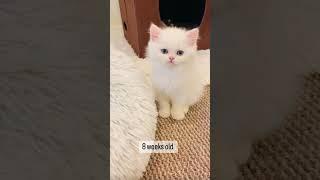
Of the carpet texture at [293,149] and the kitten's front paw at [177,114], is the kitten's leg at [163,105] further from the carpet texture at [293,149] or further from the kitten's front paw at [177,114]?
the carpet texture at [293,149]

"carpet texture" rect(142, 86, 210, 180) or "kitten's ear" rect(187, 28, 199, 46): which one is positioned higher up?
"kitten's ear" rect(187, 28, 199, 46)

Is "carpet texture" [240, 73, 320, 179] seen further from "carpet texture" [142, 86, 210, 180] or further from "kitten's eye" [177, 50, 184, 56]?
"kitten's eye" [177, 50, 184, 56]

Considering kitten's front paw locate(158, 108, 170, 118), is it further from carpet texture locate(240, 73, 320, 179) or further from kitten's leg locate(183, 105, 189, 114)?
carpet texture locate(240, 73, 320, 179)

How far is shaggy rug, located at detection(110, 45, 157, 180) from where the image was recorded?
56 cm

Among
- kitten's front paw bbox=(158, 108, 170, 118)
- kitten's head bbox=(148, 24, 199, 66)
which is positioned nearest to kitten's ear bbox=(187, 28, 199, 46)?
kitten's head bbox=(148, 24, 199, 66)

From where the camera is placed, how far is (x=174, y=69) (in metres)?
0.61

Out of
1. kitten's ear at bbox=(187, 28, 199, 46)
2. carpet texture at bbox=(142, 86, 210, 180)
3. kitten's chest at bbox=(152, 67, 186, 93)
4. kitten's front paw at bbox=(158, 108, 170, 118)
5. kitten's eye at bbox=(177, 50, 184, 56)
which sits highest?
kitten's ear at bbox=(187, 28, 199, 46)

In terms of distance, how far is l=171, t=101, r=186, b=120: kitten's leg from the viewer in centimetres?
61

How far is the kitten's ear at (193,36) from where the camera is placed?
591mm

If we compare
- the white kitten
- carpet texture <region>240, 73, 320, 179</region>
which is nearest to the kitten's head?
the white kitten

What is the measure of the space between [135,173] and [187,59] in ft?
0.58

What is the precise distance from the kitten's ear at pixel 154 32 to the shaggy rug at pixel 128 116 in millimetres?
47

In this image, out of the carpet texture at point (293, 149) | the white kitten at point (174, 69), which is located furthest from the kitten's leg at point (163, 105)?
the carpet texture at point (293, 149)

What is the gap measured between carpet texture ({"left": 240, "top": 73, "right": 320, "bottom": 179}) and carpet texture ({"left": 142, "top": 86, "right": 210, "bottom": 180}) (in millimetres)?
57
